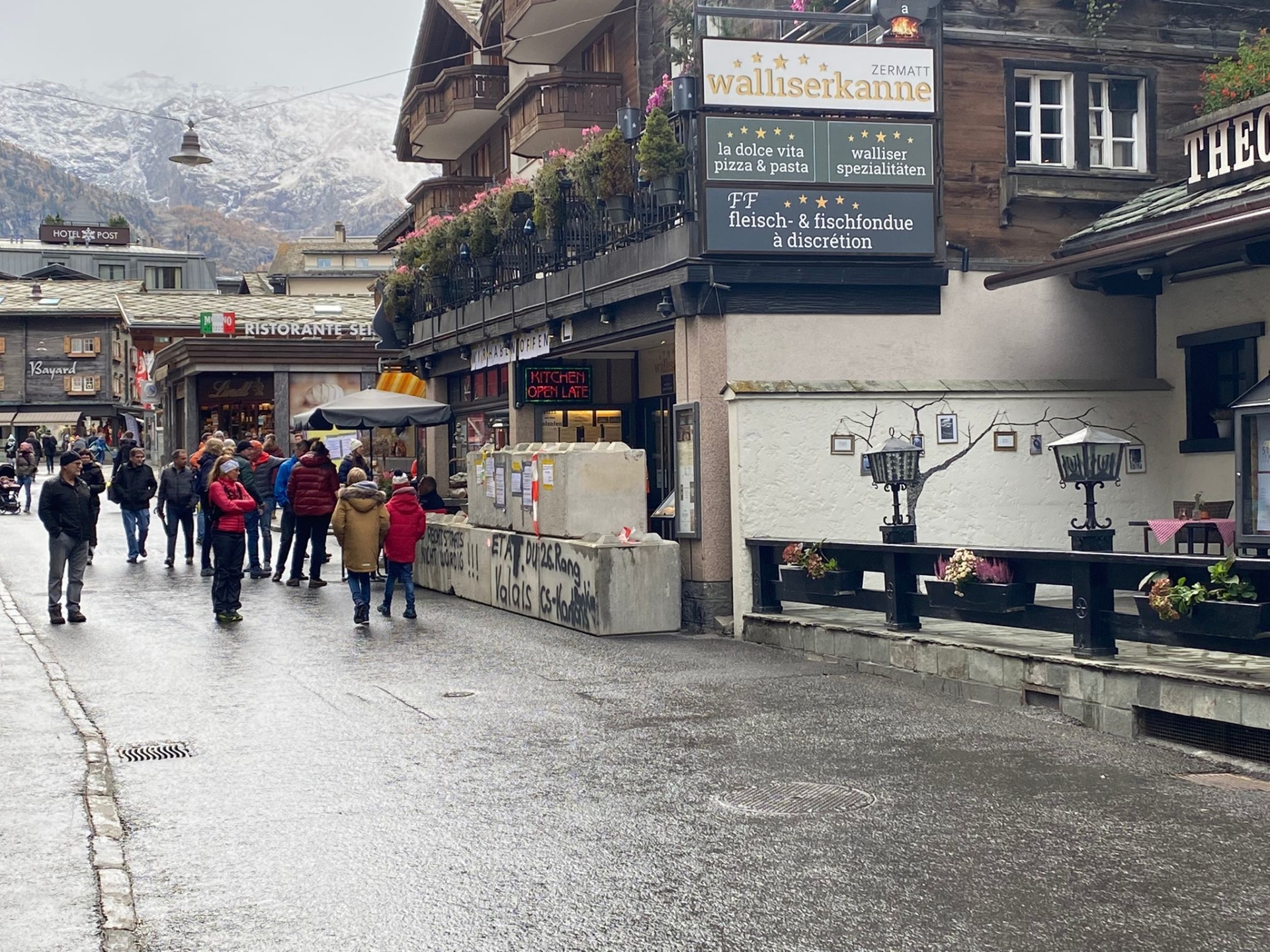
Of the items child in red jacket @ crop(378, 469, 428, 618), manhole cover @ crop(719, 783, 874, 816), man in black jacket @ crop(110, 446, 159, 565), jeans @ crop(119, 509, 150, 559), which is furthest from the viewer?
jeans @ crop(119, 509, 150, 559)

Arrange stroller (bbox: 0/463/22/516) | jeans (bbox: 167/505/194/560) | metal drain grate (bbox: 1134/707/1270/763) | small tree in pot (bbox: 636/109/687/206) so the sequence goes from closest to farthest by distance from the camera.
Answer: metal drain grate (bbox: 1134/707/1270/763), small tree in pot (bbox: 636/109/687/206), jeans (bbox: 167/505/194/560), stroller (bbox: 0/463/22/516)

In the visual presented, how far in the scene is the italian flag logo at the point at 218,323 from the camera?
4078 centimetres

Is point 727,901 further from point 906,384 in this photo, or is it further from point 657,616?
point 906,384

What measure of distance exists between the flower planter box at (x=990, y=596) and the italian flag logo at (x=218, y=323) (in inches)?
1268

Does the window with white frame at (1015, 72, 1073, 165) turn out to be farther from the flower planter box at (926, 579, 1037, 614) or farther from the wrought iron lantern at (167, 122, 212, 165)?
the wrought iron lantern at (167, 122, 212, 165)

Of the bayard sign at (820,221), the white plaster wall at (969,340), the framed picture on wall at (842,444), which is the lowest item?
the framed picture on wall at (842,444)

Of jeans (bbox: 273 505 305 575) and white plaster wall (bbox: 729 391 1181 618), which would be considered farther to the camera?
jeans (bbox: 273 505 305 575)

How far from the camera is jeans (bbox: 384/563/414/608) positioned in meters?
16.5

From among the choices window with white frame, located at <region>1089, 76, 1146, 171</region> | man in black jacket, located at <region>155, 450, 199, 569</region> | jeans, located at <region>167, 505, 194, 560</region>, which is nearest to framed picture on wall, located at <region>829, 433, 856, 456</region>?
window with white frame, located at <region>1089, 76, 1146, 171</region>

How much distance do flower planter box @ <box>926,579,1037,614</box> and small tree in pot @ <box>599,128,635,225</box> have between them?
271 inches

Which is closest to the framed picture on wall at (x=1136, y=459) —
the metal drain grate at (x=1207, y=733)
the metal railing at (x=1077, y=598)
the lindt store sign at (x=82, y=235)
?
the metal railing at (x=1077, y=598)

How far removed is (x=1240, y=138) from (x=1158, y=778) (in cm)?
854

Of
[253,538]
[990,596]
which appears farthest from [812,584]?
[253,538]

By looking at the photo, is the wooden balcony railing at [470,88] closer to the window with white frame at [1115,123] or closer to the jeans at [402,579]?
the window with white frame at [1115,123]
